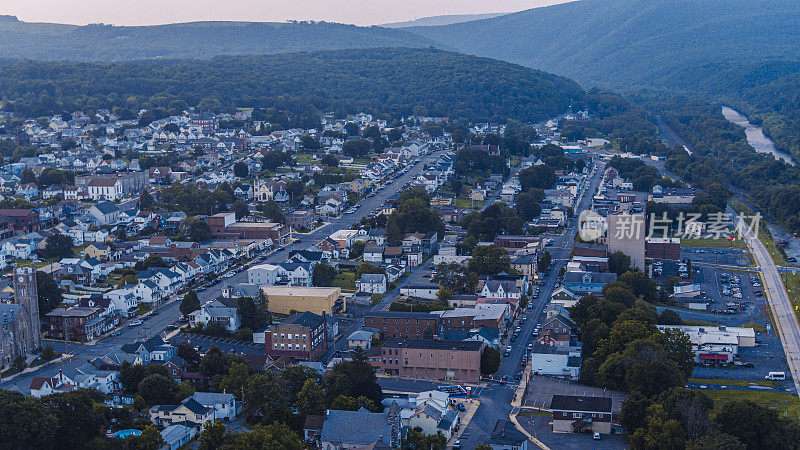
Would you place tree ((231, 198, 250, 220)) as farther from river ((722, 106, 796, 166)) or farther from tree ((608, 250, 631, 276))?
river ((722, 106, 796, 166))

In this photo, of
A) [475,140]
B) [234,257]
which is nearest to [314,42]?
[475,140]

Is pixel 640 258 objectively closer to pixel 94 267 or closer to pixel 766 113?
pixel 94 267

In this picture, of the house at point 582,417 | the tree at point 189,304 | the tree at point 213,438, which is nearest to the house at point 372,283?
the tree at point 189,304

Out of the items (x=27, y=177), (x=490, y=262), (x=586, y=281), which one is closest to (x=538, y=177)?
(x=490, y=262)

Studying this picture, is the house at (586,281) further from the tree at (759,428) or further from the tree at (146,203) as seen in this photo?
the tree at (146,203)

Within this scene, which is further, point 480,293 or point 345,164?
point 345,164

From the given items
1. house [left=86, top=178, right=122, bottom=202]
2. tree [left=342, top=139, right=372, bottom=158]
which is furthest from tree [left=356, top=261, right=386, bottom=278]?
tree [left=342, top=139, right=372, bottom=158]
